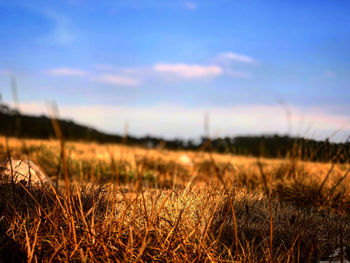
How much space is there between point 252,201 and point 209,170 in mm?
4779

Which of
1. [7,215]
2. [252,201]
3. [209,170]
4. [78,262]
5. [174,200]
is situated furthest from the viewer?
[209,170]

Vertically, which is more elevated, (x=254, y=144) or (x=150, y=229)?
(x=254, y=144)

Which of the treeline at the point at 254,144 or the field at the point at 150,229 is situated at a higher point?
the treeline at the point at 254,144

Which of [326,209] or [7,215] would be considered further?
[326,209]

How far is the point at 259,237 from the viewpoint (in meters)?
2.24

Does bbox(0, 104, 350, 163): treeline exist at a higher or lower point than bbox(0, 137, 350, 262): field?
higher

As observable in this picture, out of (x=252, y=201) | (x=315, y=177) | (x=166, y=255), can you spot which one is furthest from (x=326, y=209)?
(x=166, y=255)

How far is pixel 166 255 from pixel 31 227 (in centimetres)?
93

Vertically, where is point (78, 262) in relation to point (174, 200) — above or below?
below

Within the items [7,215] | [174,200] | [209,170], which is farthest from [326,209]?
[209,170]

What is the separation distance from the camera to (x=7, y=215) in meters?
2.12

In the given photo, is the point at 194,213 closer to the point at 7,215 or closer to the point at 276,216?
the point at 276,216

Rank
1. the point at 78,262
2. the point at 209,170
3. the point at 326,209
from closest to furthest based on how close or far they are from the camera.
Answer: the point at 78,262
the point at 326,209
the point at 209,170

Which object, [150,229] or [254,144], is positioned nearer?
[150,229]
